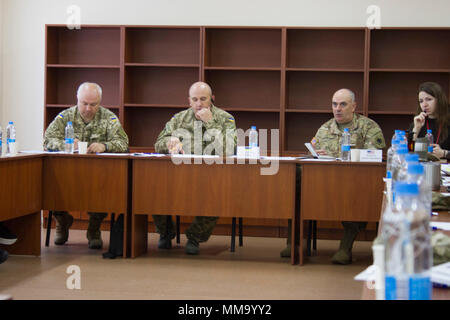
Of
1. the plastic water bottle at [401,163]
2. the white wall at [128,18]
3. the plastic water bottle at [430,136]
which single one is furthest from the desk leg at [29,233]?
the plastic water bottle at [430,136]

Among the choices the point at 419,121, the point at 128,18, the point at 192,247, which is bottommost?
the point at 192,247

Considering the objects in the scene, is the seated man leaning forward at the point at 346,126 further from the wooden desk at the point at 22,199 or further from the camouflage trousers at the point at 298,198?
the wooden desk at the point at 22,199

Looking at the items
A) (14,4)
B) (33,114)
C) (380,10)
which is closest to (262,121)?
(380,10)

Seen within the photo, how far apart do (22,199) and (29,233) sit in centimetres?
42

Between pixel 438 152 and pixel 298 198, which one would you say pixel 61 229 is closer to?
pixel 298 198

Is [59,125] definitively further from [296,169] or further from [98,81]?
[296,169]

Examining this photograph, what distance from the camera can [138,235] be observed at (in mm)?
4344

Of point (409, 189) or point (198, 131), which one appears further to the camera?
point (198, 131)

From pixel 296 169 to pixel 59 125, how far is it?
1.96 metres

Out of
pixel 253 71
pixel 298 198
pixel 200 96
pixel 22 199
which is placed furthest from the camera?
pixel 253 71

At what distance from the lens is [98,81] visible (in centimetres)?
615

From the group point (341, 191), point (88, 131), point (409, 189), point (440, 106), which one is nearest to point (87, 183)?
point (88, 131)

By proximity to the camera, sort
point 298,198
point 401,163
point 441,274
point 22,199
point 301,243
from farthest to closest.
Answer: point 298,198
point 301,243
point 22,199
point 401,163
point 441,274

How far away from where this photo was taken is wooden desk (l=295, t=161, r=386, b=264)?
4.01m
